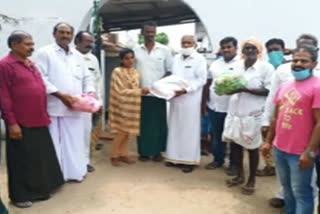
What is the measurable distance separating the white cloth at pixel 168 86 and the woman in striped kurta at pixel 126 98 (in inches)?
10.4

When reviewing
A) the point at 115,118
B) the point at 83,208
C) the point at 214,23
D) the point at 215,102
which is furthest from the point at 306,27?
the point at 83,208

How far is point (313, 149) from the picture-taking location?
3.04 m

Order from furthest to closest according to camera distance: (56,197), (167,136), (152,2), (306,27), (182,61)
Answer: (152,2) < (306,27) < (167,136) < (182,61) < (56,197)

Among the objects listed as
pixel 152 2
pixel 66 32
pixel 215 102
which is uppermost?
pixel 152 2

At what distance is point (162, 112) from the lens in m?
5.76

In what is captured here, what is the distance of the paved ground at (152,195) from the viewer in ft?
13.6

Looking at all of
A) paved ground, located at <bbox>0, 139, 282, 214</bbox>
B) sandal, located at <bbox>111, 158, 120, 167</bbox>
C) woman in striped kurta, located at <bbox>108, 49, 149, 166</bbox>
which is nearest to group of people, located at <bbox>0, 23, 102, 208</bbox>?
paved ground, located at <bbox>0, 139, 282, 214</bbox>

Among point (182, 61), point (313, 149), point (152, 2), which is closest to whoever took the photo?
point (313, 149)

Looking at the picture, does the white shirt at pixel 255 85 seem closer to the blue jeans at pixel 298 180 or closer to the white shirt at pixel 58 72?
the blue jeans at pixel 298 180

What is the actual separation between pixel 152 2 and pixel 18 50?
→ 20.9 feet

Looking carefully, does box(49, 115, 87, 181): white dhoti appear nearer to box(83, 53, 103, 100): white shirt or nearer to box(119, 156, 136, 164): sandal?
box(83, 53, 103, 100): white shirt

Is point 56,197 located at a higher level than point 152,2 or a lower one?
lower

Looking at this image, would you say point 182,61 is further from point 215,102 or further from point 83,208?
point 83,208

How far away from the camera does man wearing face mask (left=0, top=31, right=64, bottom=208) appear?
3900 millimetres
